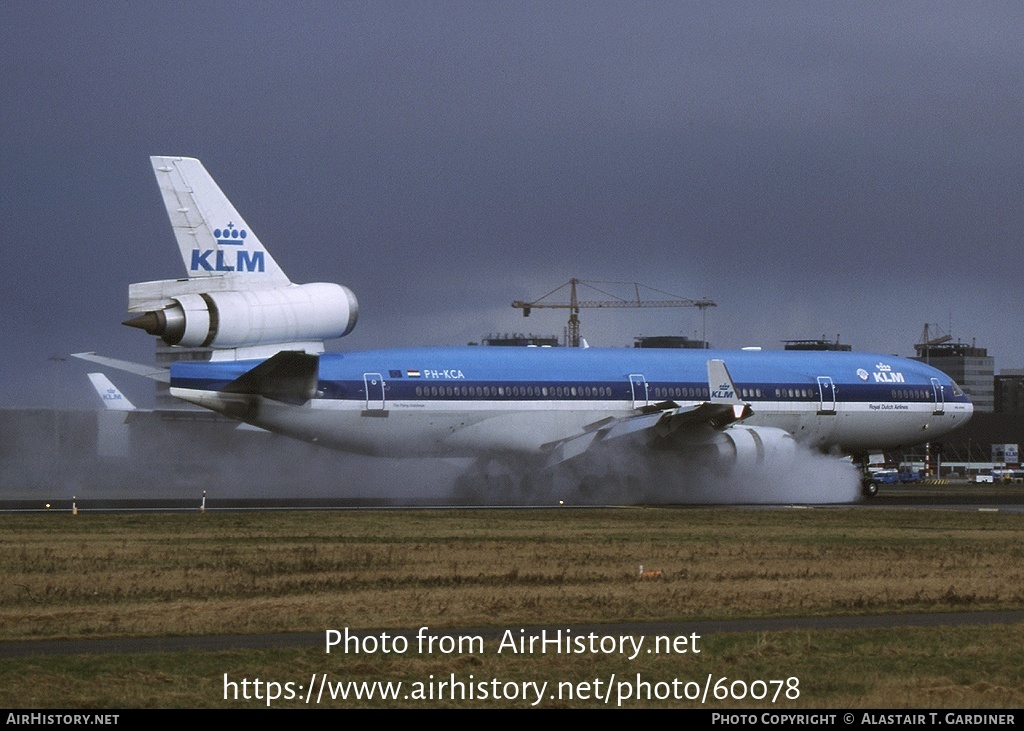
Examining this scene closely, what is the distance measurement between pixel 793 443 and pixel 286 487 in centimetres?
1991

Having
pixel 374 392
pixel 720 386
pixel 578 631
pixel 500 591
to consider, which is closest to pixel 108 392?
pixel 374 392

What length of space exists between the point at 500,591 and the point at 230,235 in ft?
76.7

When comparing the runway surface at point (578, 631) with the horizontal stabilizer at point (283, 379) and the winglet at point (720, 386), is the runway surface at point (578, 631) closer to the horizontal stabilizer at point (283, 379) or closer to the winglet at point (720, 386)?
the horizontal stabilizer at point (283, 379)

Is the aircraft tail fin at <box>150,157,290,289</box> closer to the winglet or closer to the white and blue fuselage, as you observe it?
the white and blue fuselage

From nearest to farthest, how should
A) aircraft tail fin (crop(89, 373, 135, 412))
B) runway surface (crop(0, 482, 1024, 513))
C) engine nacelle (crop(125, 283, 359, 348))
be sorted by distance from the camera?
engine nacelle (crop(125, 283, 359, 348)) < runway surface (crop(0, 482, 1024, 513)) < aircraft tail fin (crop(89, 373, 135, 412))

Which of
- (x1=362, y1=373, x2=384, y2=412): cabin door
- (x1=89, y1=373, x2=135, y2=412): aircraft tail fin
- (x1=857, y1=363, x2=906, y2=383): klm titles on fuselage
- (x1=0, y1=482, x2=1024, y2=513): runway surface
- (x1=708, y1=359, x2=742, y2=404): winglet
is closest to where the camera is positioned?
(x1=0, y1=482, x2=1024, y2=513): runway surface

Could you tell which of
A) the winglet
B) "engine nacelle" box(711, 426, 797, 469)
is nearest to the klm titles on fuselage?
"engine nacelle" box(711, 426, 797, 469)

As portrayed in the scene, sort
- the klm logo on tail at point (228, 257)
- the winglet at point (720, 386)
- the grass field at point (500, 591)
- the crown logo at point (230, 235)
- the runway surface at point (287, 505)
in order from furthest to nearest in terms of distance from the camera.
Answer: the winglet at point (720, 386), the runway surface at point (287, 505), the crown logo at point (230, 235), the klm logo on tail at point (228, 257), the grass field at point (500, 591)

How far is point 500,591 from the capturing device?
2427 centimetres

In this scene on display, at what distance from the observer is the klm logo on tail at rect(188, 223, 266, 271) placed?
144 feet

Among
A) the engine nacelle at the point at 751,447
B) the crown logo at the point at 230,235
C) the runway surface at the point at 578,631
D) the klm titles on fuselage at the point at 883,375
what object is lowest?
the runway surface at the point at 578,631

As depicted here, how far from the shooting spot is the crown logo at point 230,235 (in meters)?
44.4

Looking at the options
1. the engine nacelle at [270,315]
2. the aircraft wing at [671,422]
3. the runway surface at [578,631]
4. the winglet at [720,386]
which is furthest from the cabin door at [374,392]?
the runway surface at [578,631]

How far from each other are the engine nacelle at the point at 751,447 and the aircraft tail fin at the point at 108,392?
112 ft
